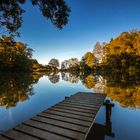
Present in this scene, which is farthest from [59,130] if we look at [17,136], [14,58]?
[14,58]

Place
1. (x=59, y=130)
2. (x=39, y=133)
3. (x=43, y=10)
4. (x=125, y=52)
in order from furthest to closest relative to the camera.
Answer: (x=125, y=52), (x=43, y=10), (x=59, y=130), (x=39, y=133)

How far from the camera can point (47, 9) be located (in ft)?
20.0

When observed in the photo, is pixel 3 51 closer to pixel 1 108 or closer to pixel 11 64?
pixel 11 64

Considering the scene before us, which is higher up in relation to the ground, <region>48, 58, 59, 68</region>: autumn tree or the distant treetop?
<region>48, 58, 59, 68</region>: autumn tree

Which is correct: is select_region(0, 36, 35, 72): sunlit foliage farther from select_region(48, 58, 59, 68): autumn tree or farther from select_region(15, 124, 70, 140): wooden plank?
select_region(48, 58, 59, 68): autumn tree

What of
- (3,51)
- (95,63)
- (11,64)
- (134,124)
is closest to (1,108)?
(134,124)

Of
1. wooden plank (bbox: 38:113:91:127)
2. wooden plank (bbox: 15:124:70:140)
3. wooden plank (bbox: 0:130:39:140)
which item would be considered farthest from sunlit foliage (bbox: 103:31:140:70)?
wooden plank (bbox: 0:130:39:140)

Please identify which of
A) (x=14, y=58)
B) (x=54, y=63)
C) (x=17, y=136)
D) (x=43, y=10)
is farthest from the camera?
(x=54, y=63)

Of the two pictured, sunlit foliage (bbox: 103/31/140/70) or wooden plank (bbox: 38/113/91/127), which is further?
sunlit foliage (bbox: 103/31/140/70)

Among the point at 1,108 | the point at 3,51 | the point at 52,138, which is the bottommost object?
the point at 1,108

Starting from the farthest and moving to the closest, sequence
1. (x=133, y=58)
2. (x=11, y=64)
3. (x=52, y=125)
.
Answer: (x=11, y=64) → (x=133, y=58) → (x=52, y=125)

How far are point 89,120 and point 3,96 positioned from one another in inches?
337

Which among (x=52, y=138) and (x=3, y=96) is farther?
(x=3, y=96)

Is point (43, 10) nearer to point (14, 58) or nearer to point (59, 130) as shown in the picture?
point (59, 130)
